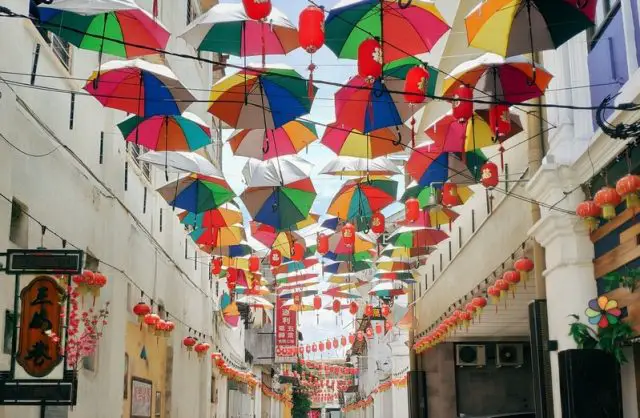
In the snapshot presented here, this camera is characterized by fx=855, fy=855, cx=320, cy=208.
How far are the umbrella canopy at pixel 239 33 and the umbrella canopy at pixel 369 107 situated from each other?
1.39 m

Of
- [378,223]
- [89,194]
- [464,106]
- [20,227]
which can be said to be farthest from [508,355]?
[20,227]

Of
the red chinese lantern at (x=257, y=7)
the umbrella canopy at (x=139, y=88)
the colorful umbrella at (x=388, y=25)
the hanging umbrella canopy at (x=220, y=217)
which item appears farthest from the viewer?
the hanging umbrella canopy at (x=220, y=217)

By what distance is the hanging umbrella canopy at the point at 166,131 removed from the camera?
42.1 ft

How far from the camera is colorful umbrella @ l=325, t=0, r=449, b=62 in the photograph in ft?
32.2

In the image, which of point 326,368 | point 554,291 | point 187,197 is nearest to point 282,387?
point 326,368

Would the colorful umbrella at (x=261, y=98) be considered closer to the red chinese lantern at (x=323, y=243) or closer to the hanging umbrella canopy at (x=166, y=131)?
the hanging umbrella canopy at (x=166, y=131)

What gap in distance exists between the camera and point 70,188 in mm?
12164

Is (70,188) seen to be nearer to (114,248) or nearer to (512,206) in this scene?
(114,248)

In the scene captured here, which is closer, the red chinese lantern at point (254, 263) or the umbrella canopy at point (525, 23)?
the umbrella canopy at point (525, 23)

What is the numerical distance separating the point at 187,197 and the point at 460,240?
7470 millimetres

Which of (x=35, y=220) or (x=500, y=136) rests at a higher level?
(x=500, y=136)

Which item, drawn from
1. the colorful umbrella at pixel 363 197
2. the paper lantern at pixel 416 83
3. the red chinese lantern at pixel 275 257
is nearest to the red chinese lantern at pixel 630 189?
the paper lantern at pixel 416 83

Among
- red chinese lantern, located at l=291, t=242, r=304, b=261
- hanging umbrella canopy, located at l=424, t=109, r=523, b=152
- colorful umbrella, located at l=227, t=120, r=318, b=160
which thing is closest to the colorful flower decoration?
hanging umbrella canopy, located at l=424, t=109, r=523, b=152

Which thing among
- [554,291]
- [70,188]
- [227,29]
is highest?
[227,29]
